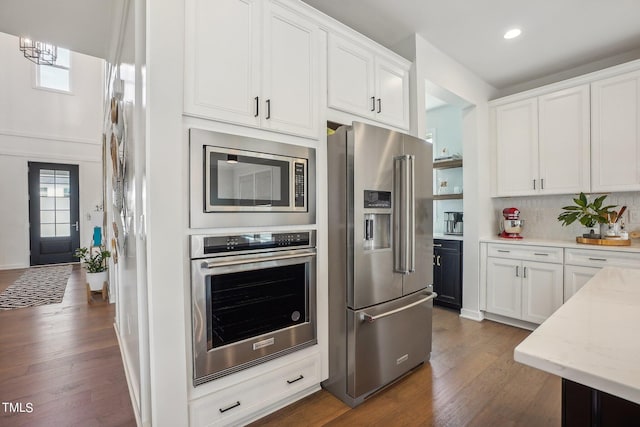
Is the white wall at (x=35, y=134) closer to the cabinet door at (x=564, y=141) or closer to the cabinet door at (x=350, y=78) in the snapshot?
the cabinet door at (x=350, y=78)

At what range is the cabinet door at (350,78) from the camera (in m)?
2.16

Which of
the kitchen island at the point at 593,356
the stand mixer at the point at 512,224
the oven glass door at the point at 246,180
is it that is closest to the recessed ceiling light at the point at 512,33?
the stand mixer at the point at 512,224

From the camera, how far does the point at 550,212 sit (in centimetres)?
364

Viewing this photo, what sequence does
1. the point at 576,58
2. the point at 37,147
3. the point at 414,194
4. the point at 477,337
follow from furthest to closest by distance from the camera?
the point at 37,147 → the point at 576,58 → the point at 477,337 → the point at 414,194

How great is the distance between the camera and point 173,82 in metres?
1.46

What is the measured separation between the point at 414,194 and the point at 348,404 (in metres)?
1.50

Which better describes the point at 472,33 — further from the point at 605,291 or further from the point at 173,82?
the point at 173,82

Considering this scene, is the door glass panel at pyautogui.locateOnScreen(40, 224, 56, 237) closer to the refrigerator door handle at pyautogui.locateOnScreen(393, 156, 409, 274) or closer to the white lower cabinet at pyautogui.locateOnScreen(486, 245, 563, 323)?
the refrigerator door handle at pyautogui.locateOnScreen(393, 156, 409, 274)

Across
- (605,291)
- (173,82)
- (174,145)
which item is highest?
(173,82)

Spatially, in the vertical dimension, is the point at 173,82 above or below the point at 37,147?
below

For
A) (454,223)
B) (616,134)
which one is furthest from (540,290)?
(616,134)

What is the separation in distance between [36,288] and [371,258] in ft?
18.9

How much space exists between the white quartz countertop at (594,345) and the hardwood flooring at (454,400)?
44.7 inches

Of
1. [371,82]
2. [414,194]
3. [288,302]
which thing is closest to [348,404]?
[288,302]
